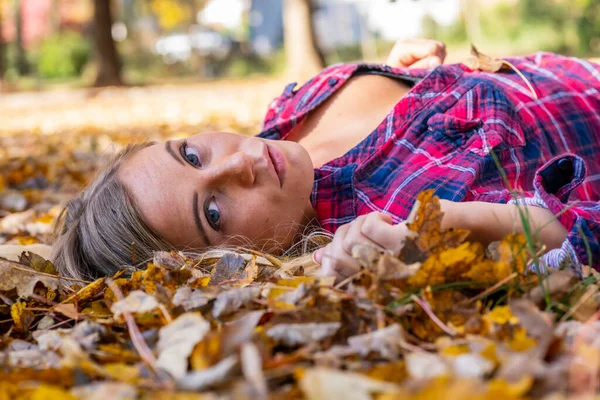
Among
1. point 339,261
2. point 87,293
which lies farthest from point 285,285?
point 87,293

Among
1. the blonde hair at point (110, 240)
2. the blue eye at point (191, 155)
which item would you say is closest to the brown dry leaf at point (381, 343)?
the blonde hair at point (110, 240)

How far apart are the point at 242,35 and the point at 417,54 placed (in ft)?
120

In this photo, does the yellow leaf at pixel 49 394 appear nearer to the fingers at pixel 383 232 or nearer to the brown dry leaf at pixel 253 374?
the brown dry leaf at pixel 253 374

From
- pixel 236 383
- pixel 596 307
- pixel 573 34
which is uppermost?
pixel 236 383

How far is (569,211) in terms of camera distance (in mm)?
1749

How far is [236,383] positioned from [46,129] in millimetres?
8276

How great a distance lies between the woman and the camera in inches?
73.1

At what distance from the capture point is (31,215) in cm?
→ 357

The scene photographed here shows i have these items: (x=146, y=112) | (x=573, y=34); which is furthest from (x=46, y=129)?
(x=573, y=34)

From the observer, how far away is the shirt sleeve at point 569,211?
1679 millimetres

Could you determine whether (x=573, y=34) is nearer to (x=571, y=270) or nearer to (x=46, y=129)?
(x=46, y=129)

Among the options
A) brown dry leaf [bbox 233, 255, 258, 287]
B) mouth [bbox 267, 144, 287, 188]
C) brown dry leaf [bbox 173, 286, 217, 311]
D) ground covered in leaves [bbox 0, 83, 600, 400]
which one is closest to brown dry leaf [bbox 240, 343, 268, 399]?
ground covered in leaves [bbox 0, 83, 600, 400]

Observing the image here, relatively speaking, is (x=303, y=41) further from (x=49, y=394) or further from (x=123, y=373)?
(x=49, y=394)

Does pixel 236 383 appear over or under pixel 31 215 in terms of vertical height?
over
